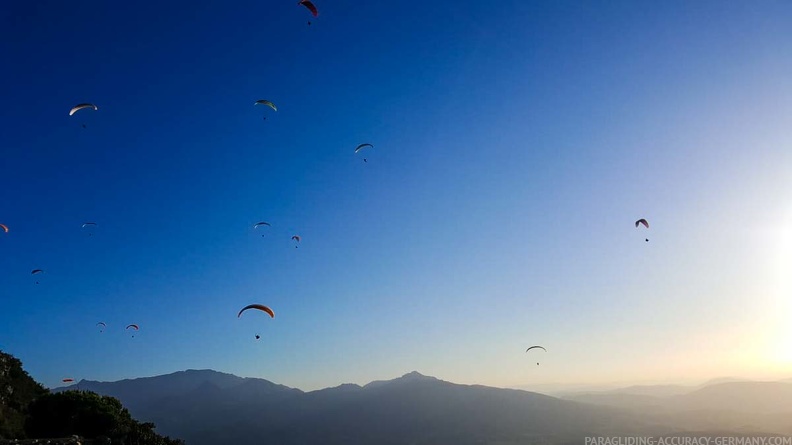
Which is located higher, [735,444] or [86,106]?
[86,106]

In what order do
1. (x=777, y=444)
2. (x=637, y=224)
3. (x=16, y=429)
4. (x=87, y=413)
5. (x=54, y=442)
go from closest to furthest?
(x=54, y=442) < (x=16, y=429) < (x=87, y=413) < (x=637, y=224) < (x=777, y=444)

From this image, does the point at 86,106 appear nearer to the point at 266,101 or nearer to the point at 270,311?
the point at 266,101

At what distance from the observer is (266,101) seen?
143 ft

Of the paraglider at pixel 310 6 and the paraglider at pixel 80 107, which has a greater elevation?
the paraglider at pixel 310 6

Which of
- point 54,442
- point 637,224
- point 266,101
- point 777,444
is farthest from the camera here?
point 777,444

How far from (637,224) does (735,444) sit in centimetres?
21805

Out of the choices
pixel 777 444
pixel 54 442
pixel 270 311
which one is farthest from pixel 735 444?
pixel 54 442

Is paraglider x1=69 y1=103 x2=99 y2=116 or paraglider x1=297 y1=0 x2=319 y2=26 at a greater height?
paraglider x1=297 y1=0 x2=319 y2=26

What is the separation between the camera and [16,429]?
29.1m

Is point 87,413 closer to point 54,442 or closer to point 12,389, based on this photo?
point 12,389

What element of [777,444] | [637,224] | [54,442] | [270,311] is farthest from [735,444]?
[54,442]

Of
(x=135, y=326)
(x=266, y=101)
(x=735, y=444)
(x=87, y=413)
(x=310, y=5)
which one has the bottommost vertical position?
(x=735, y=444)

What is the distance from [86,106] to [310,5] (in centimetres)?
2186

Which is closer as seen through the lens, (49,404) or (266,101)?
(49,404)
